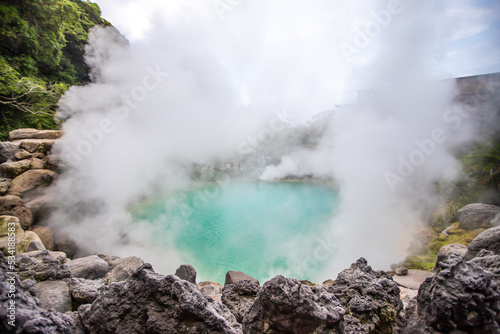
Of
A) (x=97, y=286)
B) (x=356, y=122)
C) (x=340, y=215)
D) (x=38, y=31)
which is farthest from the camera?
(x=356, y=122)

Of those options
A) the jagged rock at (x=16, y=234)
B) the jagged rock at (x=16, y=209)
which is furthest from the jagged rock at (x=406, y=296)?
the jagged rock at (x=16, y=209)

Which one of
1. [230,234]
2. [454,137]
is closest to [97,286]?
[230,234]

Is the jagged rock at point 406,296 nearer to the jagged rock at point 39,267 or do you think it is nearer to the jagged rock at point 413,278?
the jagged rock at point 413,278

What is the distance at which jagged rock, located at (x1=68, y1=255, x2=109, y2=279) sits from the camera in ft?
14.5

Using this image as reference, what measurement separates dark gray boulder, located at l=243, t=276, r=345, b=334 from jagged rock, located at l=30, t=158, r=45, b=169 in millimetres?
10505

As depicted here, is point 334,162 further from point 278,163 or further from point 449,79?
point 449,79

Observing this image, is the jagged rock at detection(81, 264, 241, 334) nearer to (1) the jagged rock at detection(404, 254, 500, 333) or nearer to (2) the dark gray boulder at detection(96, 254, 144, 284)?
(1) the jagged rock at detection(404, 254, 500, 333)

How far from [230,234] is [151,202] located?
6.07 metres

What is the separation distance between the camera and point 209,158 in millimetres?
22156

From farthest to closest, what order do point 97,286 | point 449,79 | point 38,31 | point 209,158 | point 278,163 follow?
1. point 278,163
2. point 209,158
3. point 449,79
4. point 38,31
5. point 97,286

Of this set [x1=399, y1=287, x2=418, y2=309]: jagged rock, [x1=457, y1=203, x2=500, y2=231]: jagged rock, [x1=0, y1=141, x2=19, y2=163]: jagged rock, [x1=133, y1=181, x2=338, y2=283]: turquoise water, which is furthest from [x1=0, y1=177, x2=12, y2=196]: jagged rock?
[x1=457, y1=203, x2=500, y2=231]: jagged rock

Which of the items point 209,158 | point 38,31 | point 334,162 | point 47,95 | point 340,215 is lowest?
point 340,215

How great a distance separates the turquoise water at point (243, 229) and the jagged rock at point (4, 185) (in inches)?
181

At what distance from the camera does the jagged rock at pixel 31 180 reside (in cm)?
746
